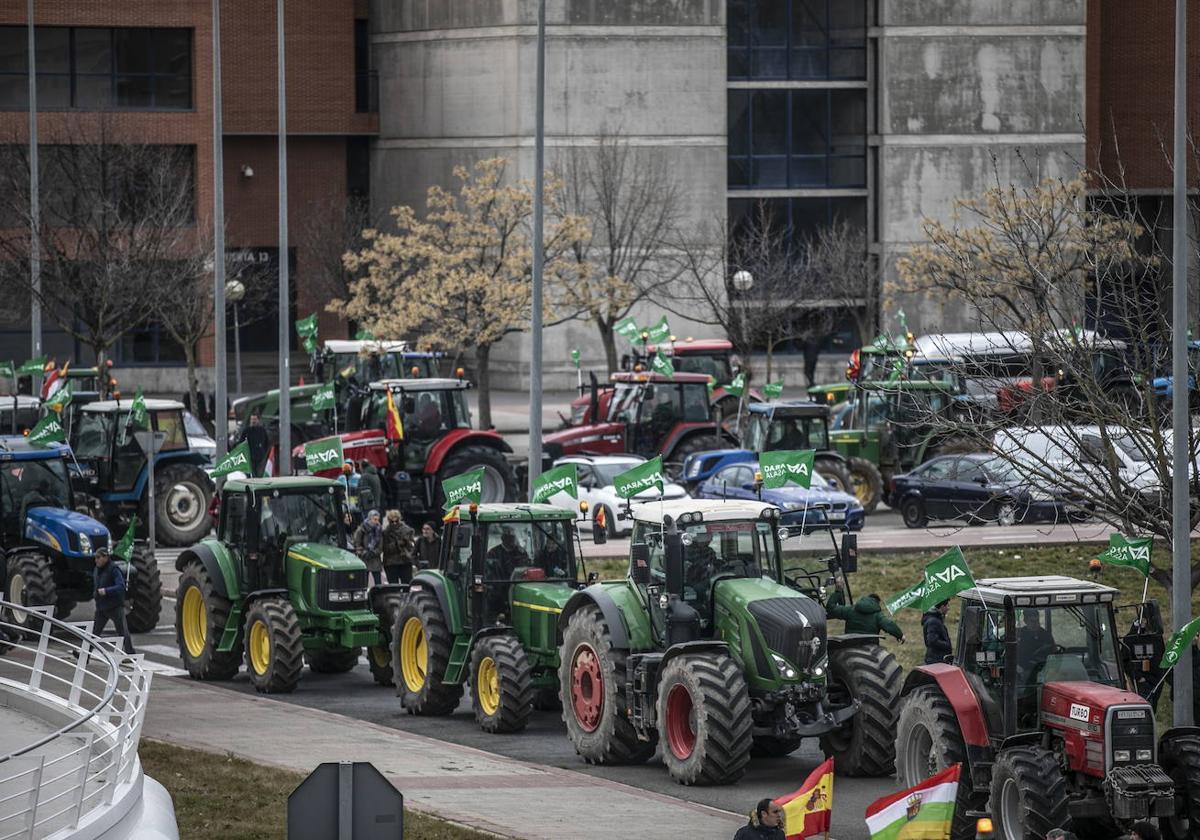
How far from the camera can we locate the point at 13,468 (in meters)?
Result: 26.8

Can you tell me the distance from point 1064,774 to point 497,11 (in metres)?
48.3

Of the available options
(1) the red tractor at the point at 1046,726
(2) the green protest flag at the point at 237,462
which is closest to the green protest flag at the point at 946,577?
(1) the red tractor at the point at 1046,726

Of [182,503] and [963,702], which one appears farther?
[182,503]

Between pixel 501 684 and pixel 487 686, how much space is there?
58cm

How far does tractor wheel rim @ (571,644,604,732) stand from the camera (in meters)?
19.2

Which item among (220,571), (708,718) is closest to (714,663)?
(708,718)

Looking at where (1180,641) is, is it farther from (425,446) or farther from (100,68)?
(100,68)

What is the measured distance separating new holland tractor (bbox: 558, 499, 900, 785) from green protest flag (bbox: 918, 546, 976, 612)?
1127 millimetres

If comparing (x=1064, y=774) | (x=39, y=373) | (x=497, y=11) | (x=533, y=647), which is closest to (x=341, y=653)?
(x=533, y=647)

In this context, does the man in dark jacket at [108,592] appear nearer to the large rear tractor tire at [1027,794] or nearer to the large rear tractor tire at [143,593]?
the large rear tractor tire at [143,593]

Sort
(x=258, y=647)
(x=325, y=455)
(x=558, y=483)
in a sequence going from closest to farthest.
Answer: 1. (x=258, y=647)
2. (x=558, y=483)
3. (x=325, y=455)

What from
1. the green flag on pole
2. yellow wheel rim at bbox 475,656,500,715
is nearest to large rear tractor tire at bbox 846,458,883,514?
the green flag on pole

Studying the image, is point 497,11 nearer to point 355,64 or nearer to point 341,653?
point 355,64

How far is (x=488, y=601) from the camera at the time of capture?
69.8ft
